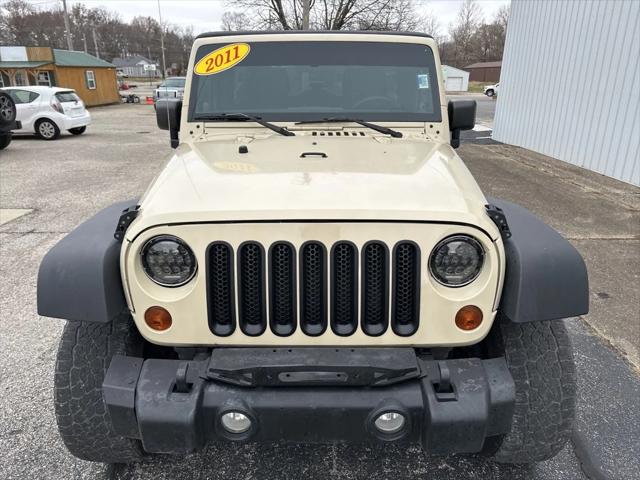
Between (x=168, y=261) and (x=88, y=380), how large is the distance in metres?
0.65

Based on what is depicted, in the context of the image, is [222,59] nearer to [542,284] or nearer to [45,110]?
[542,284]

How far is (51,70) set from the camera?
82.6 feet

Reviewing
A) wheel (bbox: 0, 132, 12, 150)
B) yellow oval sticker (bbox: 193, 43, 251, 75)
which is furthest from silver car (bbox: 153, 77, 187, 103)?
yellow oval sticker (bbox: 193, 43, 251, 75)

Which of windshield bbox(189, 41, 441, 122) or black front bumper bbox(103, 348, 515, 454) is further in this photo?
windshield bbox(189, 41, 441, 122)

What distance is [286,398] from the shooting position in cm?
180

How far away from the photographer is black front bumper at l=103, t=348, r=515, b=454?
1.76 metres

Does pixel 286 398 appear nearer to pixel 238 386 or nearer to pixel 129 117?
pixel 238 386

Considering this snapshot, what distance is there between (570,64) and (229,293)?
991 cm

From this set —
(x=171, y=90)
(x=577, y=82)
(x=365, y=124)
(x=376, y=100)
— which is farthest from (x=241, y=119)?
(x=171, y=90)

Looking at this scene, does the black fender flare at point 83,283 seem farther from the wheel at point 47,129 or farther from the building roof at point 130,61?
the building roof at point 130,61

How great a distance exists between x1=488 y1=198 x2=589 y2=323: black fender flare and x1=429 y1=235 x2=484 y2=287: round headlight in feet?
0.45

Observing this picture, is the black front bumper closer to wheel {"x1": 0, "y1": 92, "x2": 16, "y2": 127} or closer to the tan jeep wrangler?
the tan jeep wrangler

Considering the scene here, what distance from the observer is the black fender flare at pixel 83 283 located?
1.83 metres

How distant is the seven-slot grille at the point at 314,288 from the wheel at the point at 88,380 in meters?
0.48
